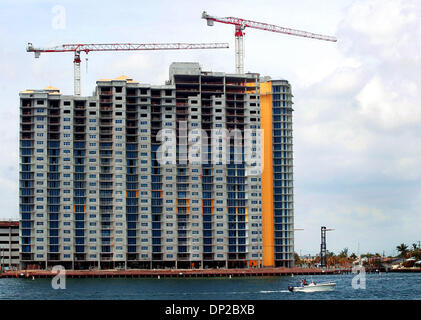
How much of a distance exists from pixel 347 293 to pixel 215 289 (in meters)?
37.5

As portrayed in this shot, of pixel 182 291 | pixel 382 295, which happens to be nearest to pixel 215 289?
pixel 182 291
